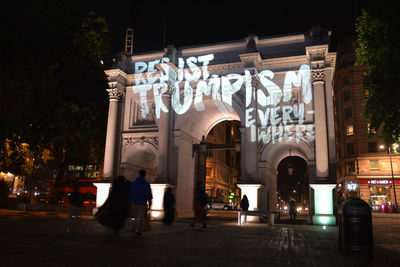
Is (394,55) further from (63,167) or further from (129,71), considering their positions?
(63,167)

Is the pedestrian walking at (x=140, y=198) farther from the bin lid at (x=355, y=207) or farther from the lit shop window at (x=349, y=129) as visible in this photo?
the lit shop window at (x=349, y=129)

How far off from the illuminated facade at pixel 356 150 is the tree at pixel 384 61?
29.1m

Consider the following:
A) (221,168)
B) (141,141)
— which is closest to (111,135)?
(141,141)

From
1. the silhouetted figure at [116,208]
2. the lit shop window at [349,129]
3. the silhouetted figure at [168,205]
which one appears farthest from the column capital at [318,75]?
the lit shop window at [349,129]

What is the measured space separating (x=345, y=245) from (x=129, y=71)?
22100mm

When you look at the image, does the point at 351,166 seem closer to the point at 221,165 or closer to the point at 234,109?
the point at 221,165

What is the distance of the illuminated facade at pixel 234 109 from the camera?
71.2 ft

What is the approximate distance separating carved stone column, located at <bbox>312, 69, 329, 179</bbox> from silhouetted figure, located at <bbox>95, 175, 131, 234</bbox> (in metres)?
13.1

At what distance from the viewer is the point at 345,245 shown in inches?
304

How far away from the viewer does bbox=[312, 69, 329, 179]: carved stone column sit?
2062 centimetres

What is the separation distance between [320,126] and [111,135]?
1425 centimetres

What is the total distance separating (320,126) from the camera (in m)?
21.1

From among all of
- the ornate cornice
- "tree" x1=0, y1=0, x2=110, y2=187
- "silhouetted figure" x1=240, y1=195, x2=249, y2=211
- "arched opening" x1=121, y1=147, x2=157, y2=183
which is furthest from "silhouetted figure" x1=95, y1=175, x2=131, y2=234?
"arched opening" x1=121, y1=147, x2=157, y2=183

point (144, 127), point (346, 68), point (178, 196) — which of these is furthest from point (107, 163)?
point (346, 68)
